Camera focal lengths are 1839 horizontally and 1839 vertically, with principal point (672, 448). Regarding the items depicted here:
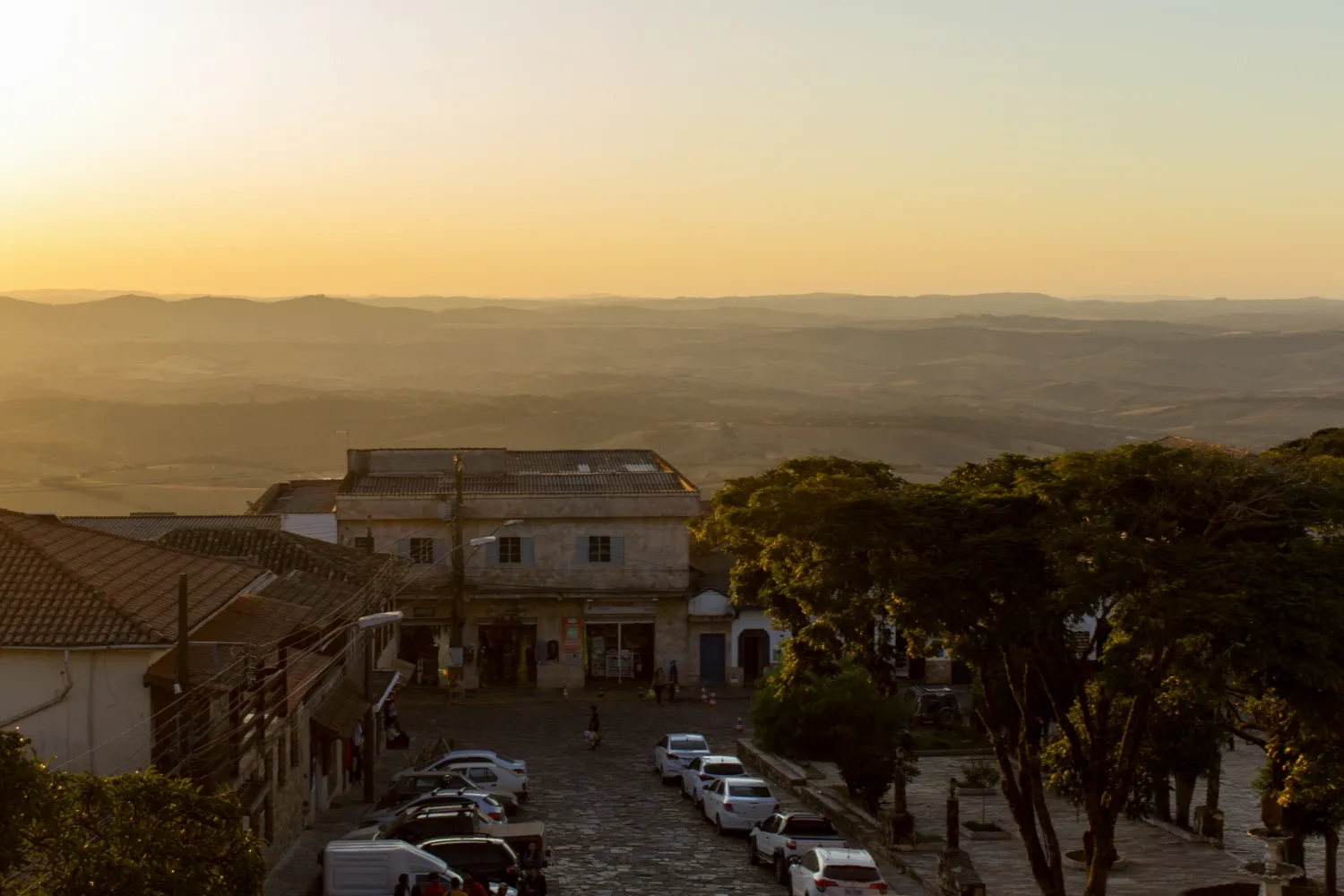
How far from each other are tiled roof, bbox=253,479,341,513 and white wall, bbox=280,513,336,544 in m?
0.89

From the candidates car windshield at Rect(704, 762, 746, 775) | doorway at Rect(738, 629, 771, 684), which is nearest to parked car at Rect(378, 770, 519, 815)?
car windshield at Rect(704, 762, 746, 775)

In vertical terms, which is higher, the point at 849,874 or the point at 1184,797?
the point at 849,874

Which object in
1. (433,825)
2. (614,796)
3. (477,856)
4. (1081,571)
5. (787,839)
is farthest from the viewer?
(614,796)

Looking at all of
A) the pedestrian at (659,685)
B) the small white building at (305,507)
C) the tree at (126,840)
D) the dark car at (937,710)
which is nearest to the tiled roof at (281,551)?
the small white building at (305,507)

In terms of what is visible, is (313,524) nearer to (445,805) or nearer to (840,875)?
(445,805)

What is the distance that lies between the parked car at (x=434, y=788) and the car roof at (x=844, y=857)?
1033 cm

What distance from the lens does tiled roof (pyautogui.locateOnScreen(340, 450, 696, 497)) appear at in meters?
60.5

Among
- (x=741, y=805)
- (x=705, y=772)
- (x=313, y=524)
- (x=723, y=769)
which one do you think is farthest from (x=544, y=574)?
(x=741, y=805)

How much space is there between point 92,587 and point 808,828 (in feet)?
42.2

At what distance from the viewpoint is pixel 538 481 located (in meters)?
61.7

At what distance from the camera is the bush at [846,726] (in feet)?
126

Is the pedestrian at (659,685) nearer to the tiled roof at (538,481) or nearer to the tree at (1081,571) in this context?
the tiled roof at (538,481)

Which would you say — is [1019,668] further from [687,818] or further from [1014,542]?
[687,818]

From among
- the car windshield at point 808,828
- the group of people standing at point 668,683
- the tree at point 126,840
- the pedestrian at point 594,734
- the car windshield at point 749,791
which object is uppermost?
the tree at point 126,840
